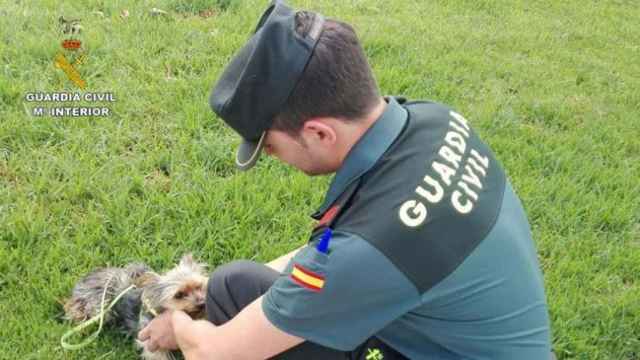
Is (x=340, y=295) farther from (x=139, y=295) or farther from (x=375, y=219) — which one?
(x=139, y=295)

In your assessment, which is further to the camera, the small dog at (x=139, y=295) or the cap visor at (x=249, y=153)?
the small dog at (x=139, y=295)

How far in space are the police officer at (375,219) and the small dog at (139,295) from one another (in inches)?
30.4

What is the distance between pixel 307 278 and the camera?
6.35ft

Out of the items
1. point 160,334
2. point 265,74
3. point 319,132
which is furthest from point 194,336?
point 265,74

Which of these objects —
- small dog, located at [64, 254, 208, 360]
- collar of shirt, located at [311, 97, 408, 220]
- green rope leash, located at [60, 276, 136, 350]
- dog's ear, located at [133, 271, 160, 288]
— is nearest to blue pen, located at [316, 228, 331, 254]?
collar of shirt, located at [311, 97, 408, 220]

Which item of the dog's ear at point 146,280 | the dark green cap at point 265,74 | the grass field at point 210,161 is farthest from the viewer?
the grass field at point 210,161

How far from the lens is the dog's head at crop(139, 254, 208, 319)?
9.58ft

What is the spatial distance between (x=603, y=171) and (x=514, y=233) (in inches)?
127

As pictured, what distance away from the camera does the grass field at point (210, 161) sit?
3.49 meters

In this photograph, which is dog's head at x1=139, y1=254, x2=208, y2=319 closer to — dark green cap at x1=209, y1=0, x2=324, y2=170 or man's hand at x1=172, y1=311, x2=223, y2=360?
man's hand at x1=172, y1=311, x2=223, y2=360

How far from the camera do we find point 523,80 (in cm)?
621

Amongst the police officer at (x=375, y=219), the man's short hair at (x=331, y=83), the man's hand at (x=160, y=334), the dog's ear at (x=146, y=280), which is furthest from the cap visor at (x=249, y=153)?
the dog's ear at (x=146, y=280)

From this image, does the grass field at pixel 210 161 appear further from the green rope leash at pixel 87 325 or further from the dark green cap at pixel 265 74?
the dark green cap at pixel 265 74

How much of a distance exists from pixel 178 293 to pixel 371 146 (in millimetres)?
1326
